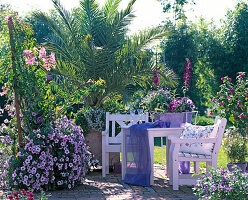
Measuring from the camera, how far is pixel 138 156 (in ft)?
18.3

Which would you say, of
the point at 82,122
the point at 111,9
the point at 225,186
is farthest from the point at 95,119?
the point at 225,186

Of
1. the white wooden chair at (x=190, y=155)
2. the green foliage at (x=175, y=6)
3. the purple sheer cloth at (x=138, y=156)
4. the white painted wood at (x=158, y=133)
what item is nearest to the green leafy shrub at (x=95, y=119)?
the purple sheer cloth at (x=138, y=156)

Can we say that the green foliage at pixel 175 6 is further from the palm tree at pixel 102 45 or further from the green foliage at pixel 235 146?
the green foliage at pixel 235 146

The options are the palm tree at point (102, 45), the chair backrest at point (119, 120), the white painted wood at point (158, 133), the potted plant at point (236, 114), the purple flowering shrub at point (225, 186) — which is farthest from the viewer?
the palm tree at point (102, 45)

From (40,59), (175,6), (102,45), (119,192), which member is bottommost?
(119,192)

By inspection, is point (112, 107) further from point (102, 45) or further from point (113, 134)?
point (102, 45)

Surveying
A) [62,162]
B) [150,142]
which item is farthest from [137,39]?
[62,162]

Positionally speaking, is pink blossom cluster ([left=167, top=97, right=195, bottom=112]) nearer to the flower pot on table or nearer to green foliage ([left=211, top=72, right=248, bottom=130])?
the flower pot on table

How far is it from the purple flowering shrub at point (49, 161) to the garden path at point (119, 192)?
0.63 feet

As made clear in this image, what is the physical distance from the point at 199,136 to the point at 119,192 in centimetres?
125

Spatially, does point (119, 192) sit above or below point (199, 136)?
below

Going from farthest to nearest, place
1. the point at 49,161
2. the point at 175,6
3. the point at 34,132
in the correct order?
the point at 175,6
the point at 34,132
the point at 49,161

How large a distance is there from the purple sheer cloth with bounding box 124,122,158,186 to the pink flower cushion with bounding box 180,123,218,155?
1.57 ft

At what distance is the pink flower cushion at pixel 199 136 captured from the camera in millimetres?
5184
